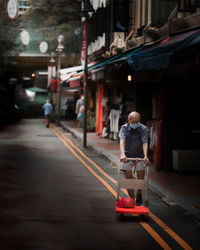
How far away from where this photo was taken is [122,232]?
7.99m

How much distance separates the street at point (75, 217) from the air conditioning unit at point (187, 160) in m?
1.70

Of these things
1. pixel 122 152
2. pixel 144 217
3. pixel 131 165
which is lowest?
pixel 144 217

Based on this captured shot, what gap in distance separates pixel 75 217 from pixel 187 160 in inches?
238

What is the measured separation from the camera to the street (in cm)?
739

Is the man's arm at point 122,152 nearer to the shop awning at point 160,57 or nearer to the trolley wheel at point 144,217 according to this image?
the trolley wheel at point 144,217

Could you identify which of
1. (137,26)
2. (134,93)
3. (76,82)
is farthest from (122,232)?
(76,82)

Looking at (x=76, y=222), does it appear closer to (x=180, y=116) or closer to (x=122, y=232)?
(x=122, y=232)

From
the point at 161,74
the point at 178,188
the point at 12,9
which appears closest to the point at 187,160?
the point at 161,74

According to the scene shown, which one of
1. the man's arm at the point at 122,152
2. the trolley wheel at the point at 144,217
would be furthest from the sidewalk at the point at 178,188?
the man's arm at the point at 122,152

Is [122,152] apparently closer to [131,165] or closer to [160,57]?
[131,165]

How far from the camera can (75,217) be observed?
899 centimetres

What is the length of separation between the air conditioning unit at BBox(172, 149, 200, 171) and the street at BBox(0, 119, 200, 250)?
1.70 m

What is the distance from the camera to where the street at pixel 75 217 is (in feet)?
24.3

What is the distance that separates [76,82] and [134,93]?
1132cm
